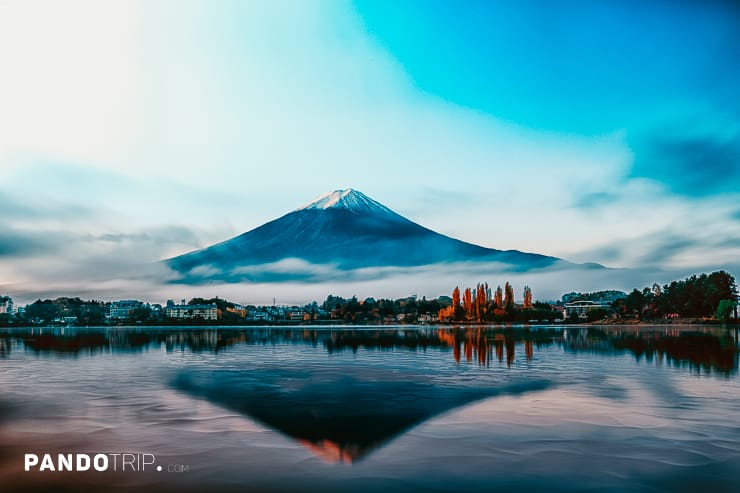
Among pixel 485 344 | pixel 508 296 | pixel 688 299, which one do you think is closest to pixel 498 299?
pixel 508 296

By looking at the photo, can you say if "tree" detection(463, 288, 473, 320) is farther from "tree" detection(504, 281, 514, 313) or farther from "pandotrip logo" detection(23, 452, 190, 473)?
"pandotrip logo" detection(23, 452, 190, 473)

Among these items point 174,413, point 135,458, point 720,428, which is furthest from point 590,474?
point 174,413

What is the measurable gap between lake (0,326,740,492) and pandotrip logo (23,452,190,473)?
8cm

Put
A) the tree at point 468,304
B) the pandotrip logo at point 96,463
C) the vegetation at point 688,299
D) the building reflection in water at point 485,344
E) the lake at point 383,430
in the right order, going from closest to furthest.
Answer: the lake at point 383,430
the pandotrip logo at point 96,463
the building reflection in water at point 485,344
the vegetation at point 688,299
the tree at point 468,304

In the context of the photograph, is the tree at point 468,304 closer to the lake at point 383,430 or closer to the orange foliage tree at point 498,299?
the orange foliage tree at point 498,299

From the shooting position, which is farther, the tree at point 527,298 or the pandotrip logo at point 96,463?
the tree at point 527,298

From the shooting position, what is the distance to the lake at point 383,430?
1038cm

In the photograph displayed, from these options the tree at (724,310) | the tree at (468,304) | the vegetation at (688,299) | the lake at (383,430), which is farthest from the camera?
the tree at (468,304)

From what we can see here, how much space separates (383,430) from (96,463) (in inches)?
250

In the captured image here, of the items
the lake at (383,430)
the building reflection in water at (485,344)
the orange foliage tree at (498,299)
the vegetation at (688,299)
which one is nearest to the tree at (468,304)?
the orange foliage tree at (498,299)

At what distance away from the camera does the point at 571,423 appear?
593 inches

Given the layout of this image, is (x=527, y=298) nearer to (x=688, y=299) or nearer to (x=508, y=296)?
(x=508, y=296)

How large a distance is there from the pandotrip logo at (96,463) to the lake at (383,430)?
0.27ft

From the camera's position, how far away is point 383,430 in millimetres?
14273
